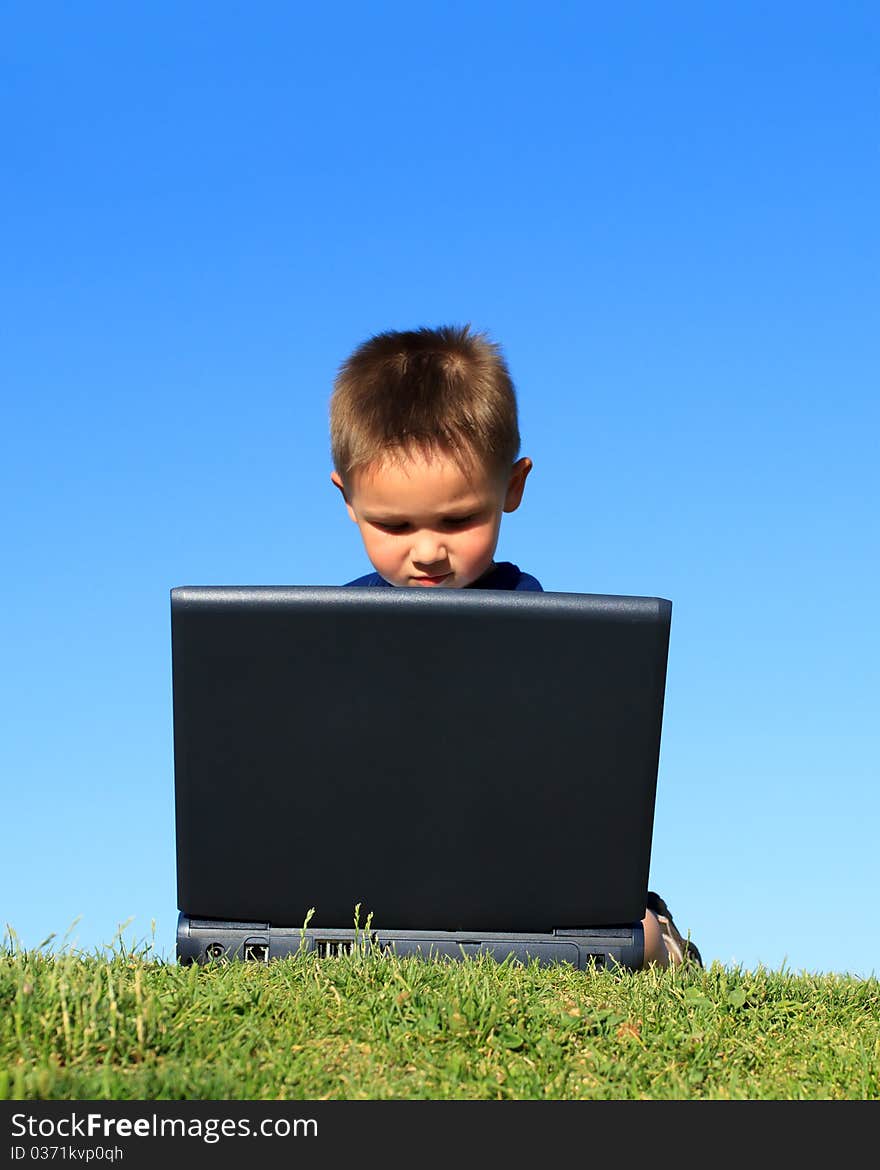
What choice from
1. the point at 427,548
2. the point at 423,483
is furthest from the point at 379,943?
the point at 423,483

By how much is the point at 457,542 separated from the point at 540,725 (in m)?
1.15

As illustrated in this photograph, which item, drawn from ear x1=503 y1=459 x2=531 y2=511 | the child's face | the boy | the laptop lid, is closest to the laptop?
the laptop lid

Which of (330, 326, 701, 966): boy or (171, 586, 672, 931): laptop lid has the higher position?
(330, 326, 701, 966): boy

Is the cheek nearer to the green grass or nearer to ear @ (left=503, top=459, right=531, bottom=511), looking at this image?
ear @ (left=503, top=459, right=531, bottom=511)

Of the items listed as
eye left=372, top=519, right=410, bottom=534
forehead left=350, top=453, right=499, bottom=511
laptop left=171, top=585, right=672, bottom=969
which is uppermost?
forehead left=350, top=453, right=499, bottom=511

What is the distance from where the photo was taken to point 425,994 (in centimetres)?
319

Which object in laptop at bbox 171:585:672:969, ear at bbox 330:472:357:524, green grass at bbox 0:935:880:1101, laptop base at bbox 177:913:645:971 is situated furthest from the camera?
ear at bbox 330:472:357:524

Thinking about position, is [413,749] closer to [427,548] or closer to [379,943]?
[379,943]

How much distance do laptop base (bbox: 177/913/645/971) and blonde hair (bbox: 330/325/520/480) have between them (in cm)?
167

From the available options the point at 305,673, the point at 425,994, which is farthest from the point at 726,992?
the point at 305,673

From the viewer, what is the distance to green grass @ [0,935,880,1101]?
2.67 metres
